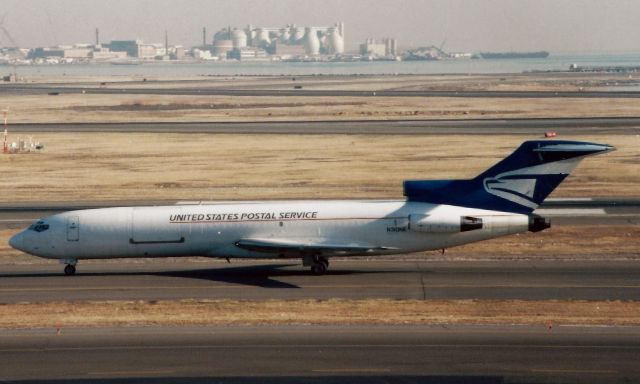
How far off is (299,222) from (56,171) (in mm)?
45759

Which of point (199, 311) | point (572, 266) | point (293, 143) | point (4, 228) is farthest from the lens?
point (293, 143)

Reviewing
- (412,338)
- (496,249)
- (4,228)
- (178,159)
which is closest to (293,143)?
(178,159)

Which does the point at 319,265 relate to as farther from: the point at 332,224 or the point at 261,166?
the point at 261,166

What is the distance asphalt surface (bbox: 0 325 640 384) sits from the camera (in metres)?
28.9

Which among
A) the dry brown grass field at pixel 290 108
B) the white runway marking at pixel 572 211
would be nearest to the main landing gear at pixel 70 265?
the white runway marking at pixel 572 211

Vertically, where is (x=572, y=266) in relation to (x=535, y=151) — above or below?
below

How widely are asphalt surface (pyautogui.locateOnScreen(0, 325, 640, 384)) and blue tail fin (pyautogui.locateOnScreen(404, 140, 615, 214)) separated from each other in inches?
451

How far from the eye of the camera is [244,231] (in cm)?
4584

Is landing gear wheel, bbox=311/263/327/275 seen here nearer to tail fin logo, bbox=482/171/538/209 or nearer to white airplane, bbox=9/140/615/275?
white airplane, bbox=9/140/615/275

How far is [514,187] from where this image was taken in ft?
147

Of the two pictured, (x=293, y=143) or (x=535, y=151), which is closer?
(x=535, y=151)

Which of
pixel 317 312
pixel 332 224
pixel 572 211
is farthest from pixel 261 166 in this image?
pixel 317 312

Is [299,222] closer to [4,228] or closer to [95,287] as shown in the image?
[95,287]

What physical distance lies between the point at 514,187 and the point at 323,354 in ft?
55.2
